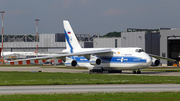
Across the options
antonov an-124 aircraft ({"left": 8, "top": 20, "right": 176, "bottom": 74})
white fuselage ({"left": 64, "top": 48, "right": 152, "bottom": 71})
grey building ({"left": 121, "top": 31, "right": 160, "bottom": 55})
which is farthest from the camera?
grey building ({"left": 121, "top": 31, "right": 160, "bottom": 55})

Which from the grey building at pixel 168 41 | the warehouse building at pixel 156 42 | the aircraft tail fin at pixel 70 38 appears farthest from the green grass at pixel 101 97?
the warehouse building at pixel 156 42

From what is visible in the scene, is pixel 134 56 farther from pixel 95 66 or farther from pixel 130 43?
pixel 130 43

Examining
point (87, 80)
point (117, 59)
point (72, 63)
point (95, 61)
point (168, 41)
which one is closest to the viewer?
point (87, 80)

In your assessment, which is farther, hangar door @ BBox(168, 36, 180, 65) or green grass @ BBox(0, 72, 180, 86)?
hangar door @ BBox(168, 36, 180, 65)

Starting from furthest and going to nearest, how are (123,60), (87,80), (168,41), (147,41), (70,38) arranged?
(147,41) < (168,41) < (70,38) < (123,60) < (87,80)

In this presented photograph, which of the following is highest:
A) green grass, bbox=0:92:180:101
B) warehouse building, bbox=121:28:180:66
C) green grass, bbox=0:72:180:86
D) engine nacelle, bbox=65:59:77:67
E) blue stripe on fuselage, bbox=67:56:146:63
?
A: warehouse building, bbox=121:28:180:66

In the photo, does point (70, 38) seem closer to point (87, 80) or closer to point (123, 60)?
point (123, 60)

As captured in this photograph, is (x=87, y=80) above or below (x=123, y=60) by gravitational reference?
below

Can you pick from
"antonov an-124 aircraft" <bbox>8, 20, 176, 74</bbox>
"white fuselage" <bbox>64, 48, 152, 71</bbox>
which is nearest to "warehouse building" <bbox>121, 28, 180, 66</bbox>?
"antonov an-124 aircraft" <bbox>8, 20, 176, 74</bbox>

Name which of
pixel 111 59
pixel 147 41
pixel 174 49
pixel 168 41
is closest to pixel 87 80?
pixel 111 59

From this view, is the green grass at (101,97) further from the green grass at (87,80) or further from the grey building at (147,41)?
the grey building at (147,41)

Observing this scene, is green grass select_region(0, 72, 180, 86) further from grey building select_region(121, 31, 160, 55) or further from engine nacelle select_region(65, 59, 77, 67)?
grey building select_region(121, 31, 160, 55)

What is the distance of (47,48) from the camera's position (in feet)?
438

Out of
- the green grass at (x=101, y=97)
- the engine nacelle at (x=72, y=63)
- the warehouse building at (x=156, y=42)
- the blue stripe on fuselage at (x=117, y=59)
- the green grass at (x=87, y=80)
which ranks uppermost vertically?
the warehouse building at (x=156, y=42)
